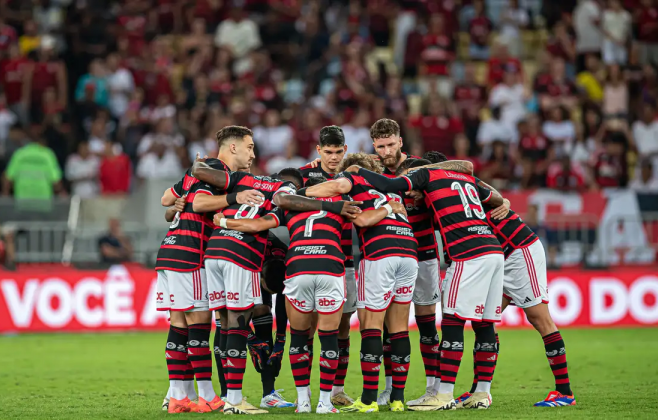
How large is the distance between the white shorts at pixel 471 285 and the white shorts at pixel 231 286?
1.84 metres

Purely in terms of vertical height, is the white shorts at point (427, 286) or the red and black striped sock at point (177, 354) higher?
the white shorts at point (427, 286)

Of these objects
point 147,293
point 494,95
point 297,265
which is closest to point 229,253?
point 297,265

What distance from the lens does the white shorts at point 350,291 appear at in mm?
9641

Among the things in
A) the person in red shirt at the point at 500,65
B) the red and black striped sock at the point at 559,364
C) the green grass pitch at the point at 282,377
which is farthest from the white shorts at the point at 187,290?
the person in red shirt at the point at 500,65

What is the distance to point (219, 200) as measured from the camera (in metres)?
9.18

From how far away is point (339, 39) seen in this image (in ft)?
75.0

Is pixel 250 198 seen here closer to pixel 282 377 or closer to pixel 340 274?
pixel 340 274

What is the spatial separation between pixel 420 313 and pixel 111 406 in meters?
3.23

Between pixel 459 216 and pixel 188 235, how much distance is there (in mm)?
2624

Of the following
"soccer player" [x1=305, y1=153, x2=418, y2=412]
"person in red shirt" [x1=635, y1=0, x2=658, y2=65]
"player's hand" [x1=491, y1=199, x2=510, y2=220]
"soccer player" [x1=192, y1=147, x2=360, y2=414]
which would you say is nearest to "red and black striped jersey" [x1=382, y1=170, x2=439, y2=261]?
"soccer player" [x1=305, y1=153, x2=418, y2=412]

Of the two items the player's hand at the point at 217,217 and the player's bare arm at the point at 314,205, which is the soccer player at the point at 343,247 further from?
the player's hand at the point at 217,217

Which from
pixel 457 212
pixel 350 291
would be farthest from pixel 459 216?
pixel 350 291

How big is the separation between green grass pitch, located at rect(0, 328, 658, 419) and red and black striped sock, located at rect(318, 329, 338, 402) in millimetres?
393

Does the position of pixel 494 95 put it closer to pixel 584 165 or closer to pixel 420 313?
pixel 584 165
